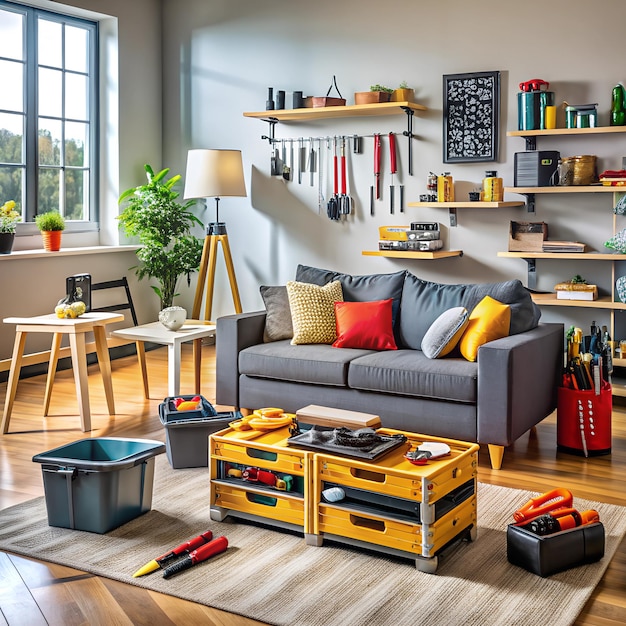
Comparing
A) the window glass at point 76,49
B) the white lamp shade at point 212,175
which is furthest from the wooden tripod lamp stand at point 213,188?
the window glass at point 76,49

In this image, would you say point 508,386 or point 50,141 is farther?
point 50,141

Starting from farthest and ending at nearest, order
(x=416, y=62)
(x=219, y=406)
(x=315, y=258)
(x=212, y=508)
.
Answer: (x=315, y=258) < (x=416, y=62) < (x=219, y=406) < (x=212, y=508)

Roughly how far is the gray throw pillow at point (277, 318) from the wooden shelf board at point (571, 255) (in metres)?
1.59

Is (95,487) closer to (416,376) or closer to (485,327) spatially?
(416,376)

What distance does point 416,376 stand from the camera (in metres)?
4.01

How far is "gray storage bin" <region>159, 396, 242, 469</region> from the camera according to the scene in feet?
12.6

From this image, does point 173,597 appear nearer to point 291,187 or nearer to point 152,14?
point 291,187

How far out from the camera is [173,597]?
262 cm

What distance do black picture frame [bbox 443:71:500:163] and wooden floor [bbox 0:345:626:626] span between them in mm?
1979

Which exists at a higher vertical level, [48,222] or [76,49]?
[76,49]

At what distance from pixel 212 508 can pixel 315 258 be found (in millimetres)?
3579

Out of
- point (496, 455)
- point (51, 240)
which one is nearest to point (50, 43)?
point (51, 240)

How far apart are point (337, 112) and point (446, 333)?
256cm

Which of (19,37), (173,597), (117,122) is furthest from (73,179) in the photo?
(173,597)
